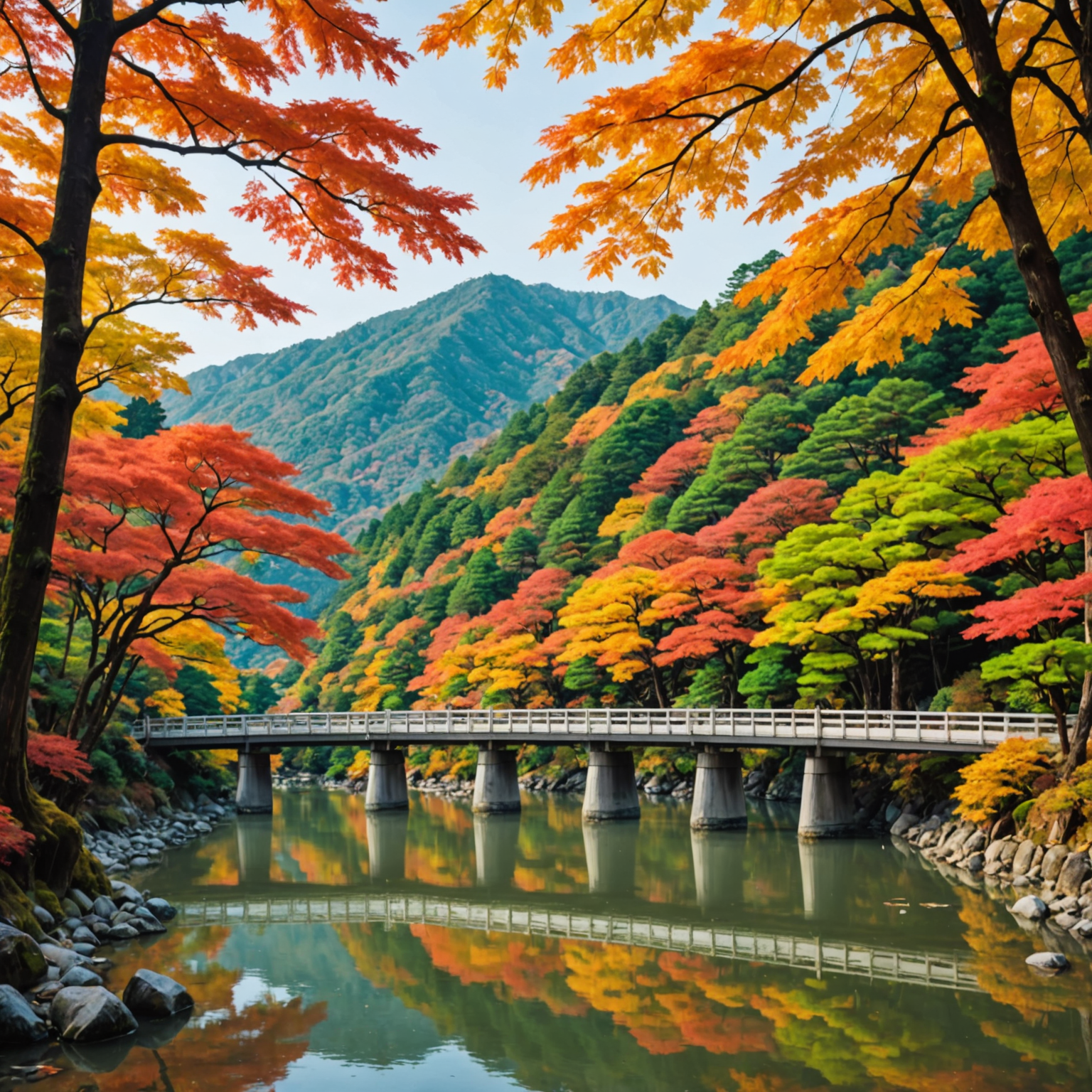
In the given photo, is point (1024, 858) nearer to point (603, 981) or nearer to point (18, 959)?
point (603, 981)

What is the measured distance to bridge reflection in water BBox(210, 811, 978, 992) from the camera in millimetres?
11797

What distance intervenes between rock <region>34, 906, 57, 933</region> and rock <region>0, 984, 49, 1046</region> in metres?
2.36

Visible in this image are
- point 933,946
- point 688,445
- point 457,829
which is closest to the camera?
point 933,946

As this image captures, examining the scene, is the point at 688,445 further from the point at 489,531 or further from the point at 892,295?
the point at 892,295

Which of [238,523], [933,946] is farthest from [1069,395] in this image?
[238,523]

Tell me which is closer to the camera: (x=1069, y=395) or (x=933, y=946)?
(x=1069, y=395)

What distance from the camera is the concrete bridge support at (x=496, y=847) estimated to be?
61.4 feet

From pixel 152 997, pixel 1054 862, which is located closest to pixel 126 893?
pixel 152 997

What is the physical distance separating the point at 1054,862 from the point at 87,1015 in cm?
1263

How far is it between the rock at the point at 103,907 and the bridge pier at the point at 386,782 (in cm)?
1844

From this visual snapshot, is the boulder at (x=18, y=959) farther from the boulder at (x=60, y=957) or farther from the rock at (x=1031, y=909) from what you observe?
the rock at (x=1031, y=909)

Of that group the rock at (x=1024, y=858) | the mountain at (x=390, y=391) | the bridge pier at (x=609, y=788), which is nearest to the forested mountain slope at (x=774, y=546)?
the rock at (x=1024, y=858)

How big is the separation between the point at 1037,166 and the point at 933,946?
9.62m

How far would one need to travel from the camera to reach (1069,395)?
169 inches
